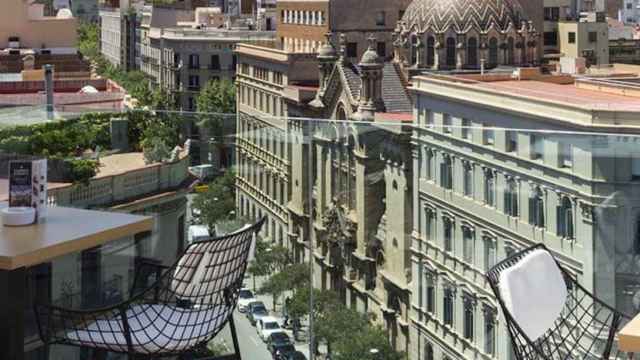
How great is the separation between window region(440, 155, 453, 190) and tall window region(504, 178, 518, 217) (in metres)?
0.41

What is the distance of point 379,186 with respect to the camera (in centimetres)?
601

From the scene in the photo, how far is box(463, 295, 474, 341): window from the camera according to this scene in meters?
5.25

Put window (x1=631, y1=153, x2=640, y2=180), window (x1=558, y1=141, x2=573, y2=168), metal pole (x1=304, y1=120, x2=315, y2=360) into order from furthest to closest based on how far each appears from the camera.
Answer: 1. metal pole (x1=304, y1=120, x2=315, y2=360)
2. window (x1=558, y1=141, x2=573, y2=168)
3. window (x1=631, y1=153, x2=640, y2=180)

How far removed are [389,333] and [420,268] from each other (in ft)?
1.20

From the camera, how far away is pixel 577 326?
183 inches

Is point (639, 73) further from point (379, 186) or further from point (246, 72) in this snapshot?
point (379, 186)

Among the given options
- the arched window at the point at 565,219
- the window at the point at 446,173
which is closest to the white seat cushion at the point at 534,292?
the arched window at the point at 565,219

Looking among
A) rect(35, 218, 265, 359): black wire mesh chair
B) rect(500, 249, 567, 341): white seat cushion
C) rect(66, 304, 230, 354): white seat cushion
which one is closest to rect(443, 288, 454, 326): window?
rect(500, 249, 567, 341): white seat cushion

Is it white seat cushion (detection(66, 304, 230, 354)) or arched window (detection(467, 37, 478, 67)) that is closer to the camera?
white seat cushion (detection(66, 304, 230, 354))

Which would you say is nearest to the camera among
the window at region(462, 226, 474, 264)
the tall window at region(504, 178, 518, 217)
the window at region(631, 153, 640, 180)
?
the window at region(631, 153, 640, 180)

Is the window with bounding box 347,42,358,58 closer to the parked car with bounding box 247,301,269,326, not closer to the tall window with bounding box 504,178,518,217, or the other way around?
the parked car with bounding box 247,301,269,326

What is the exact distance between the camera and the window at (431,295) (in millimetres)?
5562

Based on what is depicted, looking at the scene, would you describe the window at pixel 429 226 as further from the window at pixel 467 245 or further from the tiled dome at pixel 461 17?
the tiled dome at pixel 461 17

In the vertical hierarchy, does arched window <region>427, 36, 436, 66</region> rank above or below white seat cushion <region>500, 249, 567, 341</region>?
above
